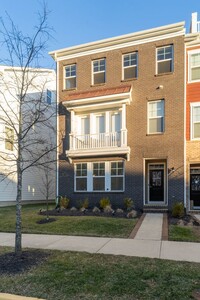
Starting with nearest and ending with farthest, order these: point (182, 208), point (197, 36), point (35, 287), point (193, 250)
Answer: point (35, 287), point (193, 250), point (182, 208), point (197, 36)

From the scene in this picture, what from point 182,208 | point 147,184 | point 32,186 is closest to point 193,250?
point 182,208

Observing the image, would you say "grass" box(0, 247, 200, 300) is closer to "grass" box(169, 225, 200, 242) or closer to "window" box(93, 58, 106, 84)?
"grass" box(169, 225, 200, 242)

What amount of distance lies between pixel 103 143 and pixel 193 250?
9.23 meters

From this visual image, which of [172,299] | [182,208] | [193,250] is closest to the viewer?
[172,299]

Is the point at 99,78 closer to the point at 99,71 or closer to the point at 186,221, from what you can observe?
the point at 99,71

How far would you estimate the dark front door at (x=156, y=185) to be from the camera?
51.0 feet

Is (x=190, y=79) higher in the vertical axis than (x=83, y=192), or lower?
higher

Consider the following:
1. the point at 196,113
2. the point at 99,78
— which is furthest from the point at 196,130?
the point at 99,78

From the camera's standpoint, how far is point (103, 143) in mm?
15609

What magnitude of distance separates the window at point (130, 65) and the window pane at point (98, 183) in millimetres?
5998

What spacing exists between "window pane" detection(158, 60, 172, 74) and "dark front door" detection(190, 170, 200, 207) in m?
5.93

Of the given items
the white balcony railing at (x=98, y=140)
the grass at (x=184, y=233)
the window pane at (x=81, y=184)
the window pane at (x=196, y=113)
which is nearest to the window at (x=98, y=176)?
the window pane at (x=81, y=184)

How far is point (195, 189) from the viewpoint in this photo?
15102mm

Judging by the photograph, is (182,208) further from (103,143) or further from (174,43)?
(174,43)
